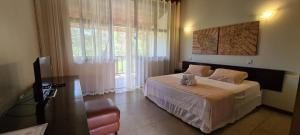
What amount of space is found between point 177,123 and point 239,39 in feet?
8.16

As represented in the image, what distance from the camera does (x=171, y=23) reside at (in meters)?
4.77

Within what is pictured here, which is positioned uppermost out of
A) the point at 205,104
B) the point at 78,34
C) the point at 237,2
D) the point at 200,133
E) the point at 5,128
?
the point at 237,2

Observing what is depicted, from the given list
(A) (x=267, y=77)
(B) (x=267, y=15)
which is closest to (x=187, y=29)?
(B) (x=267, y=15)

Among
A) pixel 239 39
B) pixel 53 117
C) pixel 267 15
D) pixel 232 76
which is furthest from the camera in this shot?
pixel 239 39

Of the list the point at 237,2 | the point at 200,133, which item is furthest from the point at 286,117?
the point at 237,2

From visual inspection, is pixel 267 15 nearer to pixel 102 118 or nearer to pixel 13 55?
pixel 102 118

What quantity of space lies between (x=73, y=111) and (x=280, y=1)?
3956mm

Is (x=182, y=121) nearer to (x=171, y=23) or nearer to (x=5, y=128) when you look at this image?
(x=5, y=128)

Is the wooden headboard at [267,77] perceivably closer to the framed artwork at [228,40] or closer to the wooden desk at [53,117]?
the framed artwork at [228,40]

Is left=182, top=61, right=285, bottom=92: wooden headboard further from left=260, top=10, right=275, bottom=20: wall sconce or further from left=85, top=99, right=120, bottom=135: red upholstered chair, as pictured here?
left=85, top=99, right=120, bottom=135: red upholstered chair

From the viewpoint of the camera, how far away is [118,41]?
3914 millimetres

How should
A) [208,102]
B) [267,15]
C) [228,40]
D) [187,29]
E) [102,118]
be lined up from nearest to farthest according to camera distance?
[102,118], [208,102], [267,15], [228,40], [187,29]

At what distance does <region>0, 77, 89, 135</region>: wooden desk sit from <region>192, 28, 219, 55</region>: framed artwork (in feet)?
11.7

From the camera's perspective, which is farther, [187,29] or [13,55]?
[187,29]
